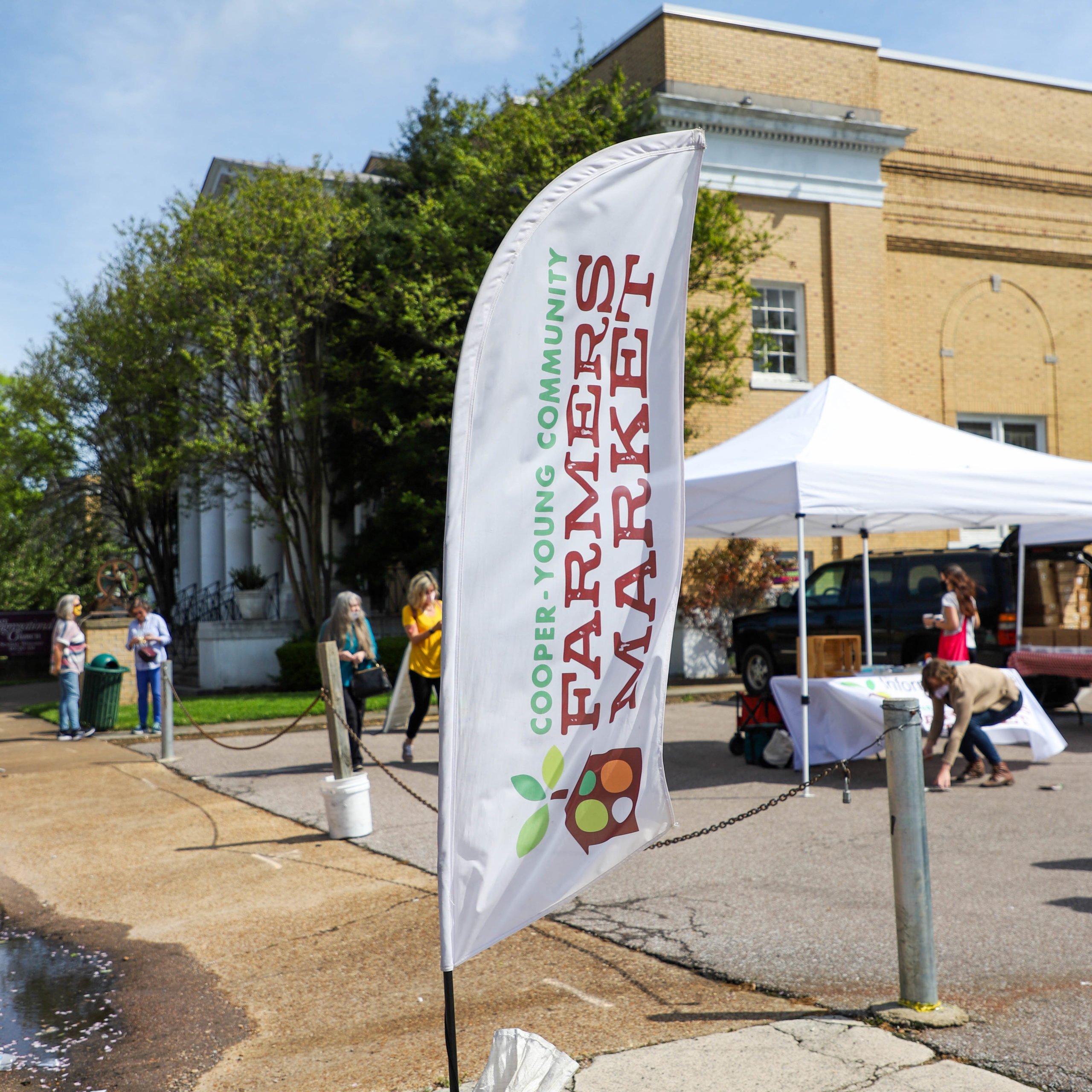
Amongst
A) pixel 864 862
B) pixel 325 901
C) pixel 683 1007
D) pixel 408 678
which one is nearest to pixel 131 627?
pixel 408 678

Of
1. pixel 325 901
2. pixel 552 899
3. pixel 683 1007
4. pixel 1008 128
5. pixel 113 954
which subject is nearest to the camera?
pixel 552 899

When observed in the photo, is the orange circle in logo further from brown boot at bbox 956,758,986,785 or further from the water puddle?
brown boot at bbox 956,758,986,785

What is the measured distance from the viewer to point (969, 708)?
8.65m

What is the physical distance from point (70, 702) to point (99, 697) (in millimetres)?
508

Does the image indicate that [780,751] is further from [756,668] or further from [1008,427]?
[1008,427]

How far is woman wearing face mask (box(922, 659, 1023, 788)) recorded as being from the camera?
8656 millimetres

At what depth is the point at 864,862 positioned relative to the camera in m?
6.51

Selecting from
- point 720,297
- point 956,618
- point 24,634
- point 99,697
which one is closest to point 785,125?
point 720,297

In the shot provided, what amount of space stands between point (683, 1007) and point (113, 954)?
295cm

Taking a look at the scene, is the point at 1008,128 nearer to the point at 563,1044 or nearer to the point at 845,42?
the point at 845,42

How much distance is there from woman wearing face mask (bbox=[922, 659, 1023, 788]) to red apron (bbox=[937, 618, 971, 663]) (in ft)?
0.64

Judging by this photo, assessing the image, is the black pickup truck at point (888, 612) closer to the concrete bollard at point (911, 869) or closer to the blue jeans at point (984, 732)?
the blue jeans at point (984, 732)

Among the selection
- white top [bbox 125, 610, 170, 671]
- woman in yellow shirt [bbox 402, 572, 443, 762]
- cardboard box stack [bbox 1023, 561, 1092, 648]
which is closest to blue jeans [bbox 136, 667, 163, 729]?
white top [bbox 125, 610, 170, 671]

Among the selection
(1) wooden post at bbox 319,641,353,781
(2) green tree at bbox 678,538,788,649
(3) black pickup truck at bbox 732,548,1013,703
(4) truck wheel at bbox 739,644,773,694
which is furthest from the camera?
(2) green tree at bbox 678,538,788,649
